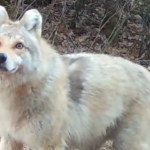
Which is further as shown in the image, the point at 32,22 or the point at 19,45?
the point at 32,22

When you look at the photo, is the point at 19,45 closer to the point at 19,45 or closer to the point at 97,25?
the point at 19,45

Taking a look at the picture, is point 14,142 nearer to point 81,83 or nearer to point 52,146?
→ point 52,146

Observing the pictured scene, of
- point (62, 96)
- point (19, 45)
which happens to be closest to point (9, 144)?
point (62, 96)

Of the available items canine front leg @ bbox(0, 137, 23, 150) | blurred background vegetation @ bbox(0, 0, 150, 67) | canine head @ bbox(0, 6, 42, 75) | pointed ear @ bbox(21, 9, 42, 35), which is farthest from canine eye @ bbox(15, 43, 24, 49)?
blurred background vegetation @ bbox(0, 0, 150, 67)

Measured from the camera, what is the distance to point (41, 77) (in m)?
6.08

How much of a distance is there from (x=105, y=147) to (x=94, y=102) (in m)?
1.64

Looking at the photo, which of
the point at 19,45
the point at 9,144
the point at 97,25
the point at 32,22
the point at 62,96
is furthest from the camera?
the point at 97,25

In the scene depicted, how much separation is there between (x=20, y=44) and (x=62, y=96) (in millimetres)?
751

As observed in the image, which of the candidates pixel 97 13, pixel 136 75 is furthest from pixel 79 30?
pixel 136 75

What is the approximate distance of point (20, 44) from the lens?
5.84m

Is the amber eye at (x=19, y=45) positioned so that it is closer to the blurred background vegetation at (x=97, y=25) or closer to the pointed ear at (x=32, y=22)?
the pointed ear at (x=32, y=22)

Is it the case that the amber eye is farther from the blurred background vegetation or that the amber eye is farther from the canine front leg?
the blurred background vegetation

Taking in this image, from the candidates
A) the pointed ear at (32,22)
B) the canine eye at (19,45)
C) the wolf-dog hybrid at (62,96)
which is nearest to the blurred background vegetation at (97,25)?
the wolf-dog hybrid at (62,96)

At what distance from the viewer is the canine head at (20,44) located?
5.63 m
